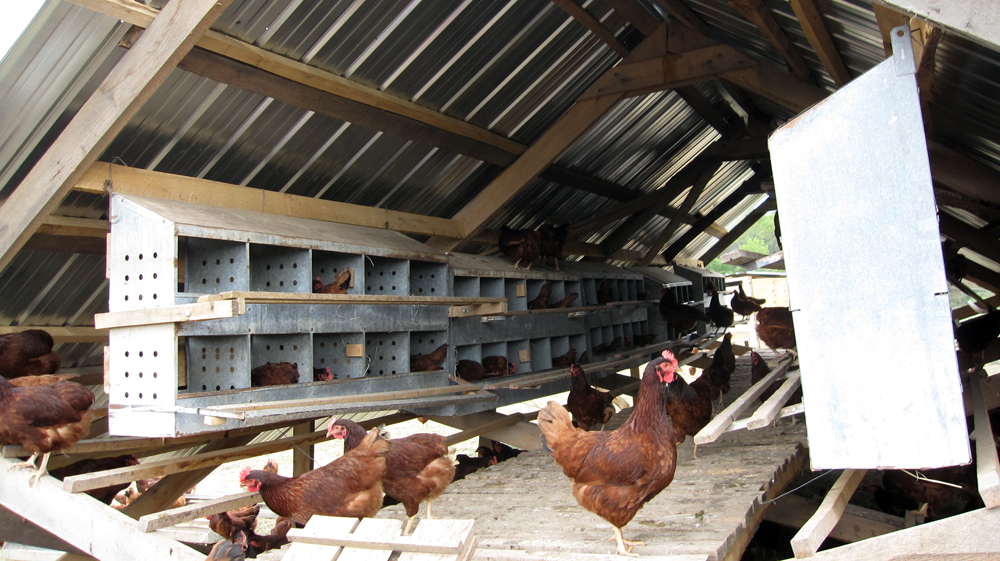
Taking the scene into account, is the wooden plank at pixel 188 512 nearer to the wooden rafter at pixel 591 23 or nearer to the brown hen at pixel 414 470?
the brown hen at pixel 414 470

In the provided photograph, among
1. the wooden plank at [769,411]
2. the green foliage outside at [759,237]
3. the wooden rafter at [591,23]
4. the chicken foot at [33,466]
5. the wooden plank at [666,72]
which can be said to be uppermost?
the green foliage outside at [759,237]

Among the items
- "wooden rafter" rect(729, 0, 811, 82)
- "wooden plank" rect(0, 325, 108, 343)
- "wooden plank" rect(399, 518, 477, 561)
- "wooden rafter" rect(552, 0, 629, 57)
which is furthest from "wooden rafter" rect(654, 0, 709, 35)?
"wooden plank" rect(0, 325, 108, 343)

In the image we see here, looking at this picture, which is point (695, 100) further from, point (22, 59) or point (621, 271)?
point (22, 59)

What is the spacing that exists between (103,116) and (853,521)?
5.55 meters

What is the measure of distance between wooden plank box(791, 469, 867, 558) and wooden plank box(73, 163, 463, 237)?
12.8 feet

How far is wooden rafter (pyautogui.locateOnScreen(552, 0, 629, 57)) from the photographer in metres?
5.34

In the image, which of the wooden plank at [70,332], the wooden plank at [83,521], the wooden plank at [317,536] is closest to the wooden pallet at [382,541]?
the wooden plank at [317,536]

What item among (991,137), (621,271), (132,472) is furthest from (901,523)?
(621,271)

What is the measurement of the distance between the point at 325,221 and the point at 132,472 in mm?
2228

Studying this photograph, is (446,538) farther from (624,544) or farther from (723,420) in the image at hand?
(723,420)

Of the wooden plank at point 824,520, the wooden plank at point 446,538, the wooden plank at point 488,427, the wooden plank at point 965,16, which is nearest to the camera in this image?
the wooden plank at point 965,16

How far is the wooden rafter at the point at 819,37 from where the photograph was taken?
3.68 metres

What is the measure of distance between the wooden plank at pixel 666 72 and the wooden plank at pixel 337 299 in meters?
2.20

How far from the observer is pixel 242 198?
4707 millimetres
